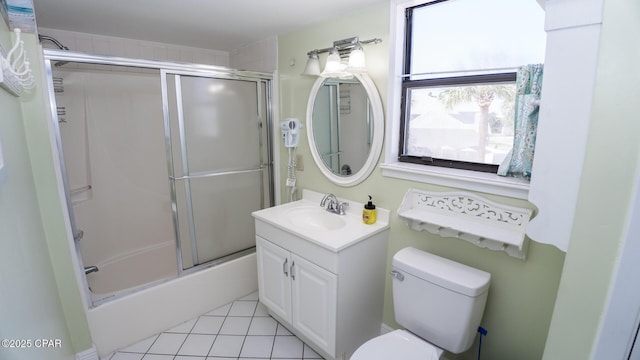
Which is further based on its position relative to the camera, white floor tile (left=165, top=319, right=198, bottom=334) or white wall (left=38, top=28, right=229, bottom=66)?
white wall (left=38, top=28, right=229, bottom=66)

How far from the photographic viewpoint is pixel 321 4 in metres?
1.71

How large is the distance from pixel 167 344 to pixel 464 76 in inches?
95.9

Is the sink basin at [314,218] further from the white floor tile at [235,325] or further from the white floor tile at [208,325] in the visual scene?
the white floor tile at [208,325]

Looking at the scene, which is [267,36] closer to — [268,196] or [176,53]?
[176,53]

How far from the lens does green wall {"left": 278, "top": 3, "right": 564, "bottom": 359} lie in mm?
1340

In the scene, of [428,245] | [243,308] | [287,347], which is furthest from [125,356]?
[428,245]

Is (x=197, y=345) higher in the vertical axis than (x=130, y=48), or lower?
lower

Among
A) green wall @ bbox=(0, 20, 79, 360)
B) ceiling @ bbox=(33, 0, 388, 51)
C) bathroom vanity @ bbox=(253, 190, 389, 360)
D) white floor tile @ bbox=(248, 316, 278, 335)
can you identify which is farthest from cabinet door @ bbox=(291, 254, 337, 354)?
ceiling @ bbox=(33, 0, 388, 51)

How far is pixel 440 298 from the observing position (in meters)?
1.38

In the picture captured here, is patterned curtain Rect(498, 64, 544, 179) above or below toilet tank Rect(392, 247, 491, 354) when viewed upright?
above

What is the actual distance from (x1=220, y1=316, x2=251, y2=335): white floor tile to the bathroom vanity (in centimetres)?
21

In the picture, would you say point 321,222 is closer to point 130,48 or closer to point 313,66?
point 313,66

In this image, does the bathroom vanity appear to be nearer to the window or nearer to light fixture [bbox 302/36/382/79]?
the window

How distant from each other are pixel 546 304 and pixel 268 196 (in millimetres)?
2022
